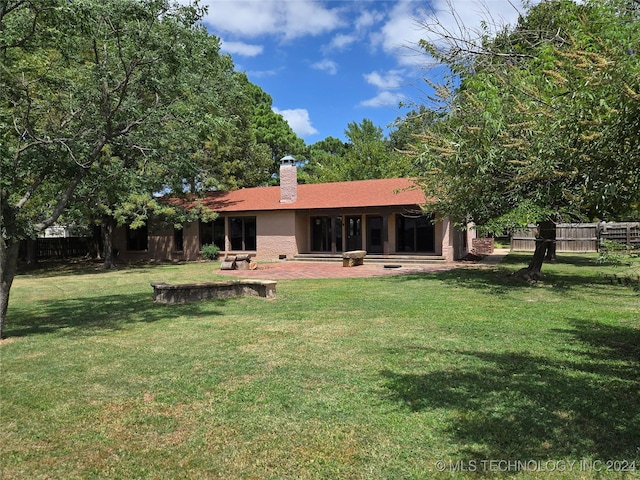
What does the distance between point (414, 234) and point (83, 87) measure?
17.1 meters

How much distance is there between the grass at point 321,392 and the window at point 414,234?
12.8 meters

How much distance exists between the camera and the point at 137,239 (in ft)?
89.4

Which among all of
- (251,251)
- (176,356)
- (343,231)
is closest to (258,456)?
(176,356)

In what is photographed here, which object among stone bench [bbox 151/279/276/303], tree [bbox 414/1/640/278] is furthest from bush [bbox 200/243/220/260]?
tree [bbox 414/1/640/278]

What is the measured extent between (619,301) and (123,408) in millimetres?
10176

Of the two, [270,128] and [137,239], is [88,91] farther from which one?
[270,128]

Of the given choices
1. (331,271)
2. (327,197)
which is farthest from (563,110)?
(327,197)

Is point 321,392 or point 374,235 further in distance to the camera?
point 374,235

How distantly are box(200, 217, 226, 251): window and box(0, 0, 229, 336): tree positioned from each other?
16.6 meters

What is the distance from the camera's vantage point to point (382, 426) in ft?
12.1

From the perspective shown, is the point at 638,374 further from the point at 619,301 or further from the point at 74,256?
the point at 74,256

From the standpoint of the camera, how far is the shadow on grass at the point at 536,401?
3.32 metres

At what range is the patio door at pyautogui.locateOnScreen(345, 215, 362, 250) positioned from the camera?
23.6 metres

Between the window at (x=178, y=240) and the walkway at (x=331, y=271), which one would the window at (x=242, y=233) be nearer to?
the window at (x=178, y=240)
